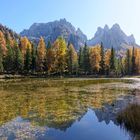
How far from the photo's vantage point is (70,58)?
112m

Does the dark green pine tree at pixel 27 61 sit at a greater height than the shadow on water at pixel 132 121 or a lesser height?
greater

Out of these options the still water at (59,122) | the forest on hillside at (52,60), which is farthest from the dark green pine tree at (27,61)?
the still water at (59,122)

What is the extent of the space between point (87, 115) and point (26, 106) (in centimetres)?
742

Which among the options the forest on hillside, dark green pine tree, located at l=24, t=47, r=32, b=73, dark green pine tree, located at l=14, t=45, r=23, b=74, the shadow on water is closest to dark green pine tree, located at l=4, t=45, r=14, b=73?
the forest on hillside

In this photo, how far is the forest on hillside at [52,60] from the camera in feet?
325

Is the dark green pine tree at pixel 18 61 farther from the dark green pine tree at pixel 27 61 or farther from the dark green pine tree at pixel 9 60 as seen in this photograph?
the dark green pine tree at pixel 27 61

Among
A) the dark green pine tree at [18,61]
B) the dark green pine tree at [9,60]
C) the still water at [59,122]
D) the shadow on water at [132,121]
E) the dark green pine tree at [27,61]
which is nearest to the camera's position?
the shadow on water at [132,121]

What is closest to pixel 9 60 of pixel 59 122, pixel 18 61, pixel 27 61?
pixel 18 61

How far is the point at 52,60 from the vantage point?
10625cm

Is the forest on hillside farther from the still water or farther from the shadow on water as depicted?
the shadow on water

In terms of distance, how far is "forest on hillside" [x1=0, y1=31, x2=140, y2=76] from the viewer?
99.1 m

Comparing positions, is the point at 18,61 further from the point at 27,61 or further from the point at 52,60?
the point at 52,60

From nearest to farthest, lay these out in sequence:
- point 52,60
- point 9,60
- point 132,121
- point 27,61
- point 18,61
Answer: point 132,121 → point 9,60 → point 18,61 → point 27,61 → point 52,60

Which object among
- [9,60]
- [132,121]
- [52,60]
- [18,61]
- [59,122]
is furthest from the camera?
[52,60]
